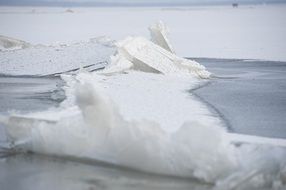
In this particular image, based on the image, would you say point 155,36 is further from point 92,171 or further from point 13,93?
point 92,171

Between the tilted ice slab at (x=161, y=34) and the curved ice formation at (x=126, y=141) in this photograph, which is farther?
the tilted ice slab at (x=161, y=34)

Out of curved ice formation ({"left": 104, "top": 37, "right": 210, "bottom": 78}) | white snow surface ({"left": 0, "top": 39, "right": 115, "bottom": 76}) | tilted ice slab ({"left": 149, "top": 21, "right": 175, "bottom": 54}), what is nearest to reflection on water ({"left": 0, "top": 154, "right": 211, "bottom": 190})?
curved ice formation ({"left": 104, "top": 37, "right": 210, "bottom": 78})

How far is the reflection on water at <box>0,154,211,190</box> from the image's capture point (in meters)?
5.75

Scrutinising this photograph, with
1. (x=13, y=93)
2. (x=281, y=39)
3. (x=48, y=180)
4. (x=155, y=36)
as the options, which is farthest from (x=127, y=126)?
(x=281, y=39)

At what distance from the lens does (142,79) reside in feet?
42.5

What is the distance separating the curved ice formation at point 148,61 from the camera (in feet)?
47.1

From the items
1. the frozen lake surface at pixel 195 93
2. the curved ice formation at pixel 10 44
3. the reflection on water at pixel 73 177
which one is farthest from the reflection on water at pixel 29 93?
the curved ice formation at pixel 10 44

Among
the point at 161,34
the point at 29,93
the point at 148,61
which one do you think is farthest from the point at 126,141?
the point at 161,34

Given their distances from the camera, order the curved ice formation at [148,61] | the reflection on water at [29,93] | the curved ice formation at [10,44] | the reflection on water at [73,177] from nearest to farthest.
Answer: the reflection on water at [73,177] < the reflection on water at [29,93] < the curved ice formation at [148,61] < the curved ice formation at [10,44]

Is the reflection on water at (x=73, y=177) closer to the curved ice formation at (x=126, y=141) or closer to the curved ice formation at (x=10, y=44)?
the curved ice formation at (x=126, y=141)

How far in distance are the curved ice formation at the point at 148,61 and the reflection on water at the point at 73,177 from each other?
781cm

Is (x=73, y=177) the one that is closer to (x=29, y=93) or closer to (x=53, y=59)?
(x=29, y=93)

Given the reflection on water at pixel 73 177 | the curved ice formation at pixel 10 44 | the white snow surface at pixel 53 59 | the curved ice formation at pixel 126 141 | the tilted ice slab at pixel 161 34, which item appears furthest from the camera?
the curved ice formation at pixel 10 44

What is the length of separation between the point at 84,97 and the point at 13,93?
18.1 ft
